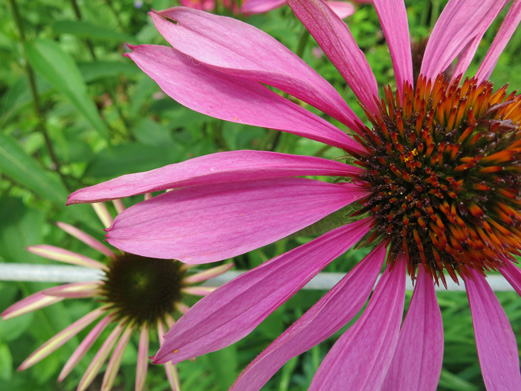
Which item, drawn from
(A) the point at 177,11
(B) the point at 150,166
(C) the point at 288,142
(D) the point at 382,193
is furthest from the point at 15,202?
(D) the point at 382,193

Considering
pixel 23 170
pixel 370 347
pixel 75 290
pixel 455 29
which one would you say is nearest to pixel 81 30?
pixel 23 170

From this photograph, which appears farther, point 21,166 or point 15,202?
point 15,202

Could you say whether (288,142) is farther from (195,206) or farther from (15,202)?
(15,202)

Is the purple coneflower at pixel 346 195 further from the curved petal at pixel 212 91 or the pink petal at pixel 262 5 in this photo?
the pink petal at pixel 262 5

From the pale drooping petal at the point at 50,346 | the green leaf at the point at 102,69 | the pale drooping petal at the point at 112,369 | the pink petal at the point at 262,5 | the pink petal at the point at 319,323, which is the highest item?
the green leaf at the point at 102,69

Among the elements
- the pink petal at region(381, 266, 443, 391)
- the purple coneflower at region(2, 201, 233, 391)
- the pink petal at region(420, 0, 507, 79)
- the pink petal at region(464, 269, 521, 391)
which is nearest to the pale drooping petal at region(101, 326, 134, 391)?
the purple coneflower at region(2, 201, 233, 391)

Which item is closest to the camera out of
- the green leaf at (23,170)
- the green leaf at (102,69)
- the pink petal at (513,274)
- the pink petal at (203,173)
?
the pink petal at (203,173)

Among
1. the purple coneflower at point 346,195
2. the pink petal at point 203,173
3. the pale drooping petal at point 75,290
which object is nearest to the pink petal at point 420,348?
the purple coneflower at point 346,195
